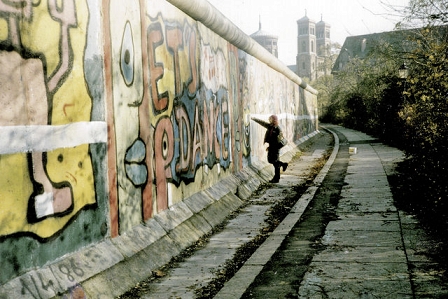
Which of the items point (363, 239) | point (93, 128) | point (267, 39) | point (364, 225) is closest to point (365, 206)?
point (364, 225)

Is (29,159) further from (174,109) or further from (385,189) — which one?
(385,189)

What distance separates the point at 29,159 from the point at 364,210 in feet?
18.3

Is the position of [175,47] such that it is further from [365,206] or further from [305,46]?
[305,46]

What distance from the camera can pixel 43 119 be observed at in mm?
3686

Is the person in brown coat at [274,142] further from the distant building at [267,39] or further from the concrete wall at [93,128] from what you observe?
the distant building at [267,39]

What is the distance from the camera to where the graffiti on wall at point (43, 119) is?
130 inches

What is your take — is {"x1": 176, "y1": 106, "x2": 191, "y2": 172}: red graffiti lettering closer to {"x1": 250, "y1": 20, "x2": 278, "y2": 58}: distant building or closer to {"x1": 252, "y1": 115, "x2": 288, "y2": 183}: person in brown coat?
{"x1": 252, "y1": 115, "x2": 288, "y2": 183}: person in brown coat

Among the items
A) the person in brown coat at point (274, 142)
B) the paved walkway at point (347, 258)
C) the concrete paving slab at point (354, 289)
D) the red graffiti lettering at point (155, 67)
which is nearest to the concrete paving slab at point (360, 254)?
the paved walkway at point (347, 258)

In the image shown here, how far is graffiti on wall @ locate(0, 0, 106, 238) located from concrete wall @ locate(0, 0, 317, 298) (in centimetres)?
1

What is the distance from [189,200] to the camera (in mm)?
6770

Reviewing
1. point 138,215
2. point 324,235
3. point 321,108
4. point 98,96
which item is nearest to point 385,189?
point 324,235

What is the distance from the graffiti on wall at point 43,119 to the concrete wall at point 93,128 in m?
0.01

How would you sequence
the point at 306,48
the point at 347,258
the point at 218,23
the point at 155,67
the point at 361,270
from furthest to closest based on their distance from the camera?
the point at 306,48 → the point at 218,23 → the point at 155,67 → the point at 347,258 → the point at 361,270

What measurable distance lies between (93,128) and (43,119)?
767 millimetres
